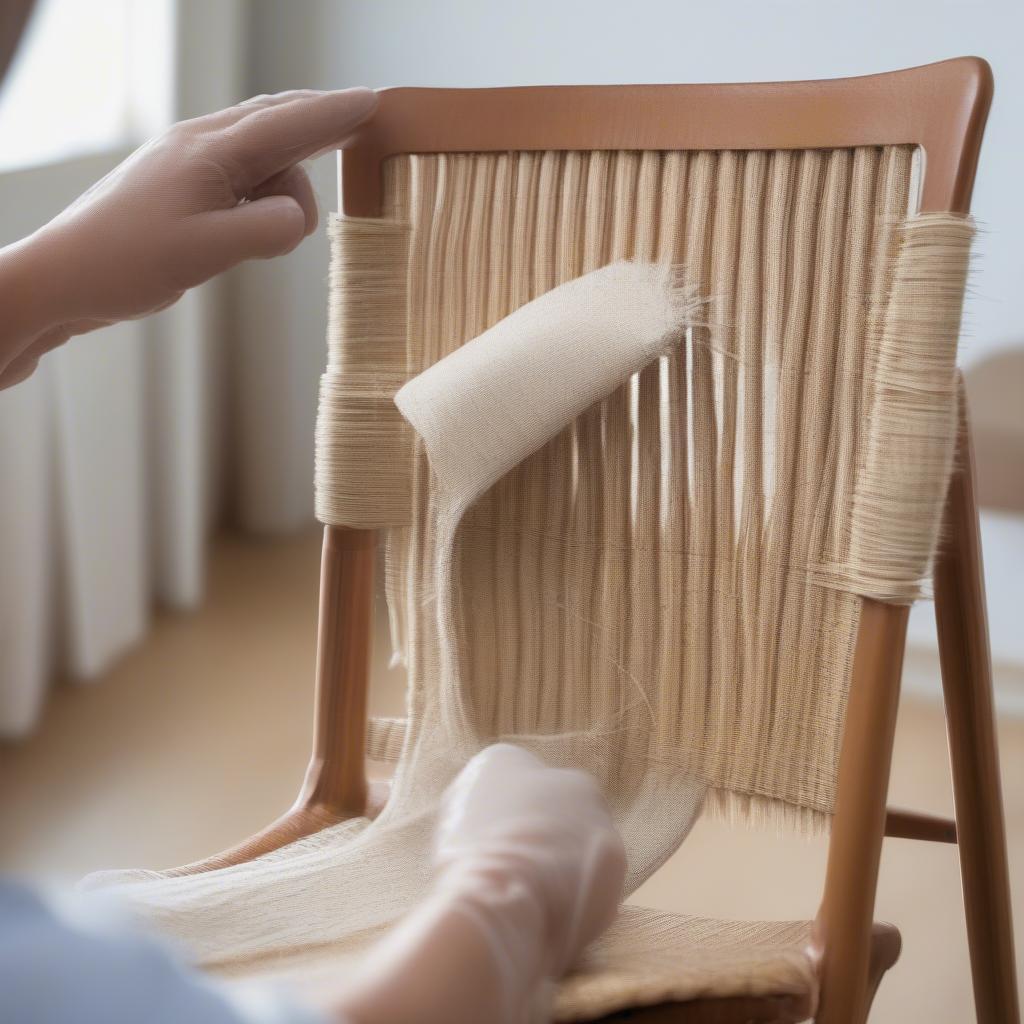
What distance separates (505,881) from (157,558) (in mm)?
1849

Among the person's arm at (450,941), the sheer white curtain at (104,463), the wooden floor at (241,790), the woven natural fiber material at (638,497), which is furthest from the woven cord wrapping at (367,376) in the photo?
the sheer white curtain at (104,463)

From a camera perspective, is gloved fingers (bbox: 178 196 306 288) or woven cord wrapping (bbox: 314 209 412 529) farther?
woven cord wrapping (bbox: 314 209 412 529)

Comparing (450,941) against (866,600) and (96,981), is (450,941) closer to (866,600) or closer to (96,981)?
(96,981)

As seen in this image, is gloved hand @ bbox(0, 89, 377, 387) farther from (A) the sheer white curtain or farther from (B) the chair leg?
(A) the sheer white curtain

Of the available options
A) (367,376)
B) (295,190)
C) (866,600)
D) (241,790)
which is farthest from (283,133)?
(241,790)

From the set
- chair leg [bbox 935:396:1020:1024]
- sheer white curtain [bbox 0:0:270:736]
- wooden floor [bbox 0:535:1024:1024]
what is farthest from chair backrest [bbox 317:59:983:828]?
sheer white curtain [bbox 0:0:270:736]

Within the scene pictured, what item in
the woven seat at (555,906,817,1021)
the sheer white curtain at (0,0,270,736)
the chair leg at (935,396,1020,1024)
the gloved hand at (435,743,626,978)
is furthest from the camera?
the sheer white curtain at (0,0,270,736)

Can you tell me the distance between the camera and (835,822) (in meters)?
0.69

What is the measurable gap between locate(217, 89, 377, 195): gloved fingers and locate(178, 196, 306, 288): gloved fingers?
0.02m

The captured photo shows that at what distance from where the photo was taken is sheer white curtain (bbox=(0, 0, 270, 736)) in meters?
1.73

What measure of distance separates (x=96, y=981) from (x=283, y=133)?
1.74 ft

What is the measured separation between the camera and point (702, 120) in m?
0.75

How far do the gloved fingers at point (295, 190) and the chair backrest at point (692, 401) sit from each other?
7 cm

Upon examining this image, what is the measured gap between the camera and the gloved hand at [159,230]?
0.69 metres
